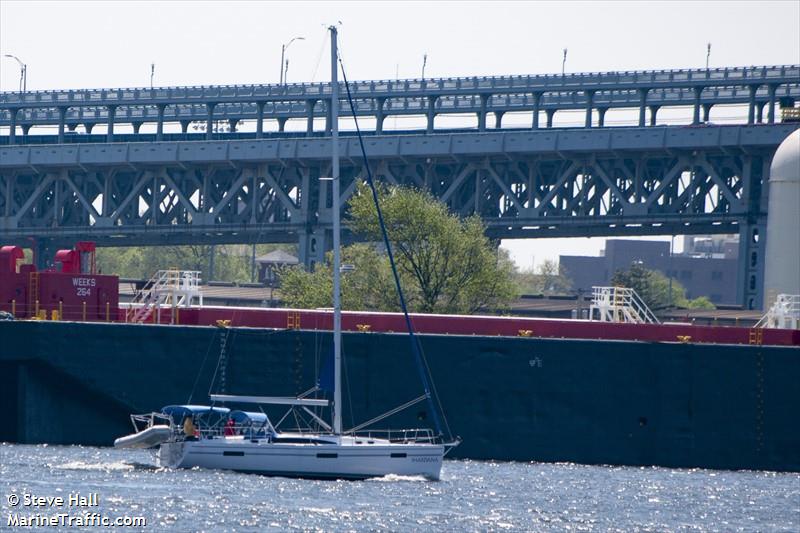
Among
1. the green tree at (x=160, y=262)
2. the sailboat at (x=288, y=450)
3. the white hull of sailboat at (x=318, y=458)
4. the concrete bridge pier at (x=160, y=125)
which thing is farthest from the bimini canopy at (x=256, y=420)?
the green tree at (x=160, y=262)

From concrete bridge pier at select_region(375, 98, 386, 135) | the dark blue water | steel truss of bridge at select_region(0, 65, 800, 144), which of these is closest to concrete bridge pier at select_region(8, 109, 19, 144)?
steel truss of bridge at select_region(0, 65, 800, 144)

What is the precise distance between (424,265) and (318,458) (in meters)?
28.4

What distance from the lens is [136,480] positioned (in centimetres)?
→ 4609

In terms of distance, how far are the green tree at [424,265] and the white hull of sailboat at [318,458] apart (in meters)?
25.0

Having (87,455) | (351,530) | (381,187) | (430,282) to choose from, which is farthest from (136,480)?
(381,187)

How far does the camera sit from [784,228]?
64688mm

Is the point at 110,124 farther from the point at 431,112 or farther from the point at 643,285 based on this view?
the point at 643,285

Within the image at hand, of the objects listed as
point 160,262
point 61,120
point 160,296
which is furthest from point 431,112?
point 160,262

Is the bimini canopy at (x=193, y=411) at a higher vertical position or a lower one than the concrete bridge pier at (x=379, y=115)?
lower

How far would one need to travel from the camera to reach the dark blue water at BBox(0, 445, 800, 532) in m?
40.2

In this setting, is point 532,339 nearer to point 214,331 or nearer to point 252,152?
point 214,331

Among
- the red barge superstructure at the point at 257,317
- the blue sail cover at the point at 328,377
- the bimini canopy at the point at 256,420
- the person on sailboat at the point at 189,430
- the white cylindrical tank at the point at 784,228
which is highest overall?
the white cylindrical tank at the point at 784,228

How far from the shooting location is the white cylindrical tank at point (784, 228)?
210 feet

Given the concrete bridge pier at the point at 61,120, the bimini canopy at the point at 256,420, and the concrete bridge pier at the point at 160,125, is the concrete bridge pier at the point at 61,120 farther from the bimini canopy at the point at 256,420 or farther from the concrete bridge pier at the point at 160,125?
the bimini canopy at the point at 256,420
